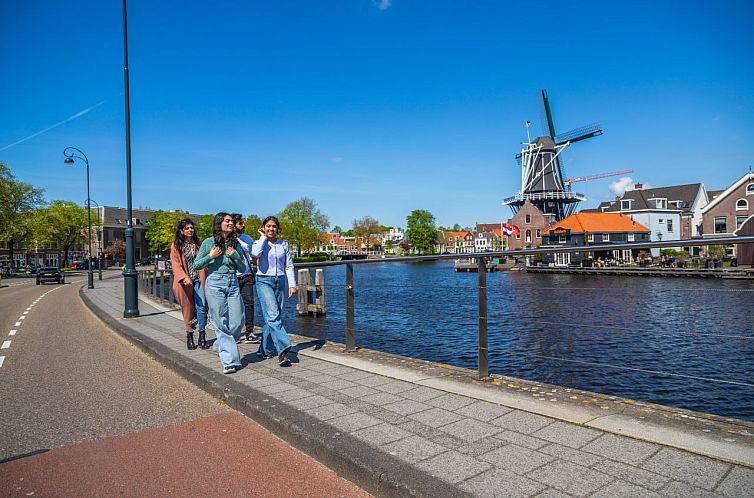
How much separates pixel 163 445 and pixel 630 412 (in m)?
3.61

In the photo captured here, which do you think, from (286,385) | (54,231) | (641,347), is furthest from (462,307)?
(54,231)

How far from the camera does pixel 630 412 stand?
147 inches

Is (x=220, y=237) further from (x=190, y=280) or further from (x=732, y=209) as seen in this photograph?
(x=732, y=209)

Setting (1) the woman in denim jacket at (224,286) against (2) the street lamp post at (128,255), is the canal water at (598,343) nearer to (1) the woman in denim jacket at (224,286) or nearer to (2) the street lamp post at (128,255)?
(1) the woman in denim jacket at (224,286)

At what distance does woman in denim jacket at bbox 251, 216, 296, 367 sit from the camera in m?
6.02

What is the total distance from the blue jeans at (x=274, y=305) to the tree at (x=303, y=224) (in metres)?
77.2

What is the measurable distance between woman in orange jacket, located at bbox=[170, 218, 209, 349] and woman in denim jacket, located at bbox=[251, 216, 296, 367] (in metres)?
1.73

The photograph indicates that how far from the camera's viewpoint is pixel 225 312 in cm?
597

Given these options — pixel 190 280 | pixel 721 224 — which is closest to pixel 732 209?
pixel 721 224

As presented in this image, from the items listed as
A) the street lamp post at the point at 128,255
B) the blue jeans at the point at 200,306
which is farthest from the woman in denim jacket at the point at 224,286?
the street lamp post at the point at 128,255

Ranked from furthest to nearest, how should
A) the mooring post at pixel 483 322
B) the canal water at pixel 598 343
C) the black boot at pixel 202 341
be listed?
the canal water at pixel 598 343
the black boot at pixel 202 341
the mooring post at pixel 483 322

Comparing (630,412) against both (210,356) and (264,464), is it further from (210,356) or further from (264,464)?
(210,356)

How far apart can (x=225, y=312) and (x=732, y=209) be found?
61.7 meters

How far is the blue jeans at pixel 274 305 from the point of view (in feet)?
19.7
